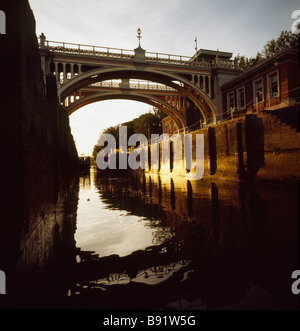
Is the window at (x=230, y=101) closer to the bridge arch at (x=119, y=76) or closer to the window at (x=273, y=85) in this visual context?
the bridge arch at (x=119, y=76)

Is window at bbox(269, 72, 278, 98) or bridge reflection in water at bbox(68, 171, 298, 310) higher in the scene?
window at bbox(269, 72, 278, 98)

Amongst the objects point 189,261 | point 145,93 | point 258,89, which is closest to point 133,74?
point 145,93

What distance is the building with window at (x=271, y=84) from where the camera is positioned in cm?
1708

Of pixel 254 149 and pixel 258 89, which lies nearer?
pixel 254 149

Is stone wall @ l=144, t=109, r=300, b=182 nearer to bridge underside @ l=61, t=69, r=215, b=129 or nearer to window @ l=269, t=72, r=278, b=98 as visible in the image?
window @ l=269, t=72, r=278, b=98

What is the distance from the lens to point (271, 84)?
1895 centimetres

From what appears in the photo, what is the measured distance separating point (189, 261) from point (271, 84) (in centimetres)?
2031

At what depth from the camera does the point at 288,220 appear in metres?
4.91

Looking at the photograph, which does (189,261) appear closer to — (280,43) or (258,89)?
(258,89)

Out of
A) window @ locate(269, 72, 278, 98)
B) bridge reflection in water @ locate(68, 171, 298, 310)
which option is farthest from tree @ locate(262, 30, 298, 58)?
bridge reflection in water @ locate(68, 171, 298, 310)

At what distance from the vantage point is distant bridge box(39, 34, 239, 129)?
2206cm

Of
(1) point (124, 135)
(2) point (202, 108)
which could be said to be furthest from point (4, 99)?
(1) point (124, 135)

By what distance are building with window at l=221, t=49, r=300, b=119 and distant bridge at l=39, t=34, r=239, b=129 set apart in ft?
10.7
